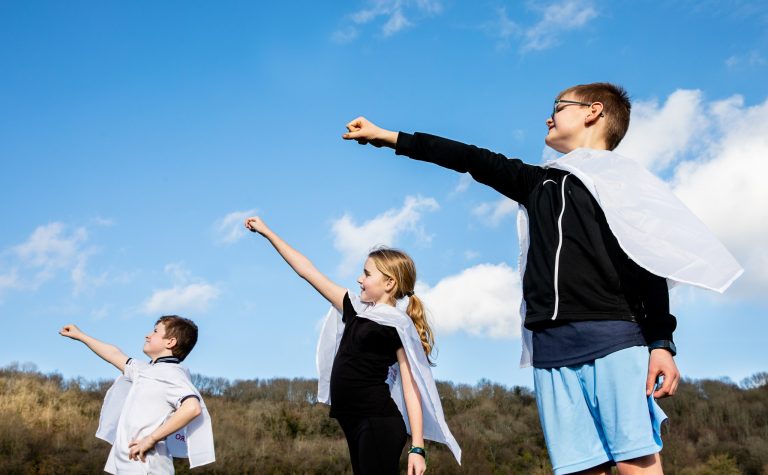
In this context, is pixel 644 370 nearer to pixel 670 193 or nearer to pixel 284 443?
pixel 670 193

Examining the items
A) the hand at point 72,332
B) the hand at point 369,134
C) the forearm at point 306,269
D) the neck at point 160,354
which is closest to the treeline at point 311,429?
the hand at point 72,332

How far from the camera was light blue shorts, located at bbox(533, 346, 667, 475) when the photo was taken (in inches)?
94.2

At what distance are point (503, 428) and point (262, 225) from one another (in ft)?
50.0

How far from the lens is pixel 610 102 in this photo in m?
2.99

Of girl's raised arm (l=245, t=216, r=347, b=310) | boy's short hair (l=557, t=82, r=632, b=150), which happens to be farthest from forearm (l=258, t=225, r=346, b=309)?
boy's short hair (l=557, t=82, r=632, b=150)

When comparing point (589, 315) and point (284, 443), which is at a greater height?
point (284, 443)

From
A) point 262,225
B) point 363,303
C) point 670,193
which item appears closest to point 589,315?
point 670,193

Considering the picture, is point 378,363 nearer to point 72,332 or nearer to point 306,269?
point 306,269

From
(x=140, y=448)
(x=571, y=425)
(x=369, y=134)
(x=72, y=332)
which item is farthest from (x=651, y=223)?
(x=72, y=332)

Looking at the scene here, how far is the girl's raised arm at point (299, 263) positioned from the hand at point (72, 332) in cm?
196

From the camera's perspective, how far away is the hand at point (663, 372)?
2.43 meters

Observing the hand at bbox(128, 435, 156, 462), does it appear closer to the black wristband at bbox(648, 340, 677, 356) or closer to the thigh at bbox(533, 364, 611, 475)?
the thigh at bbox(533, 364, 611, 475)

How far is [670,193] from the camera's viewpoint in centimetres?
270

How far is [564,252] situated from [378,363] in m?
1.73
